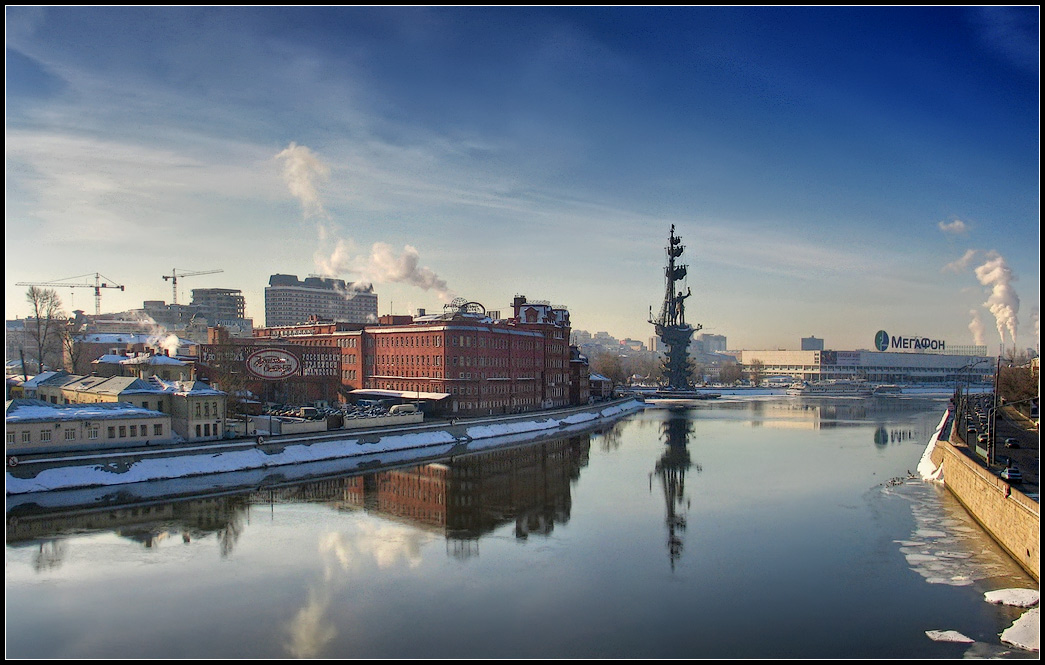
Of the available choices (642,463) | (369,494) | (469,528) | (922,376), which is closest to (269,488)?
(369,494)

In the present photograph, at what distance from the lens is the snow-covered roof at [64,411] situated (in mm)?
36000

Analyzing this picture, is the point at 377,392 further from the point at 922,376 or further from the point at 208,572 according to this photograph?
the point at 922,376

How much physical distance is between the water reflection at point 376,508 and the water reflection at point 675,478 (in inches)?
204

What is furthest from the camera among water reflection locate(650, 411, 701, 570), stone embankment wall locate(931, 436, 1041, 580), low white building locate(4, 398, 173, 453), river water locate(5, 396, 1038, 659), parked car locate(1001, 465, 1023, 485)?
low white building locate(4, 398, 173, 453)

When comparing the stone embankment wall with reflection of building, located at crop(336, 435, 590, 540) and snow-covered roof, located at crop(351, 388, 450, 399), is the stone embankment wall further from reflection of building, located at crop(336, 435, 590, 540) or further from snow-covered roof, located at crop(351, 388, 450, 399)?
snow-covered roof, located at crop(351, 388, 450, 399)

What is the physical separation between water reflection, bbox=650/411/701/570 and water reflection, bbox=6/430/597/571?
5.17 m

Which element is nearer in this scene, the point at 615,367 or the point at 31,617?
the point at 31,617

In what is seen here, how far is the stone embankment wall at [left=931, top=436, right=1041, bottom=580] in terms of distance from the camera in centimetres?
2353

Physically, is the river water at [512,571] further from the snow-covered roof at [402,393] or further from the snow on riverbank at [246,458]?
the snow-covered roof at [402,393]

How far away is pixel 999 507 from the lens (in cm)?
2752

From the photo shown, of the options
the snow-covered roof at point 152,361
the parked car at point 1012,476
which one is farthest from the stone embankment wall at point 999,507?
the snow-covered roof at point 152,361

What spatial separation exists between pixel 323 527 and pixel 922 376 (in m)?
210

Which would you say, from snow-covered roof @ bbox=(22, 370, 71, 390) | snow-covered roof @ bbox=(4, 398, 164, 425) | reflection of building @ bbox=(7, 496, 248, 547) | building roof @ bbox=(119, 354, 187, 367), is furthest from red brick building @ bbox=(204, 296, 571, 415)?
reflection of building @ bbox=(7, 496, 248, 547)

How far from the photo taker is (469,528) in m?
29.4
